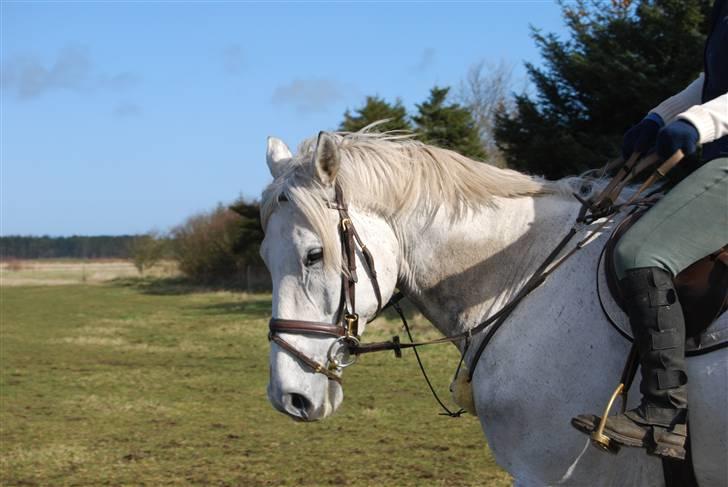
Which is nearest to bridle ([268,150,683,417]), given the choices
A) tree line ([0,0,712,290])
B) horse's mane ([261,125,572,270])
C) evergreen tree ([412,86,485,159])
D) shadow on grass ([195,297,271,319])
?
horse's mane ([261,125,572,270])

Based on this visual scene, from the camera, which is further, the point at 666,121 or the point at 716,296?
the point at 666,121

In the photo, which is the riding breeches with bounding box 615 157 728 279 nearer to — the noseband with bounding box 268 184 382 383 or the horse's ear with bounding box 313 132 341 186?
the noseband with bounding box 268 184 382 383

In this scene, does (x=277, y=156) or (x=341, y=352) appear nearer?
(x=341, y=352)

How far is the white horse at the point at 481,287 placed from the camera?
2887mm

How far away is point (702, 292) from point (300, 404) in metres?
1.63

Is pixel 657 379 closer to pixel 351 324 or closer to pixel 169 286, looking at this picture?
pixel 351 324

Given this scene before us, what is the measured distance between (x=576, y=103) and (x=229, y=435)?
14.4 m

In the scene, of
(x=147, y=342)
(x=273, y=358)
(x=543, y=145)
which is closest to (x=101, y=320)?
(x=147, y=342)

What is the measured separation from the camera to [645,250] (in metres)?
2.74

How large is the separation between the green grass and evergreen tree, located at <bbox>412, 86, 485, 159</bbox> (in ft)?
22.7

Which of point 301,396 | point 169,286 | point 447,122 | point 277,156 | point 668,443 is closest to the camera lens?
point 668,443

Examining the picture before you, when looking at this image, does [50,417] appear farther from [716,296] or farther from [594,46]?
[594,46]

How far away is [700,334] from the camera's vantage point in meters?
2.76

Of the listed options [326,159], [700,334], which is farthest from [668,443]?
[326,159]
